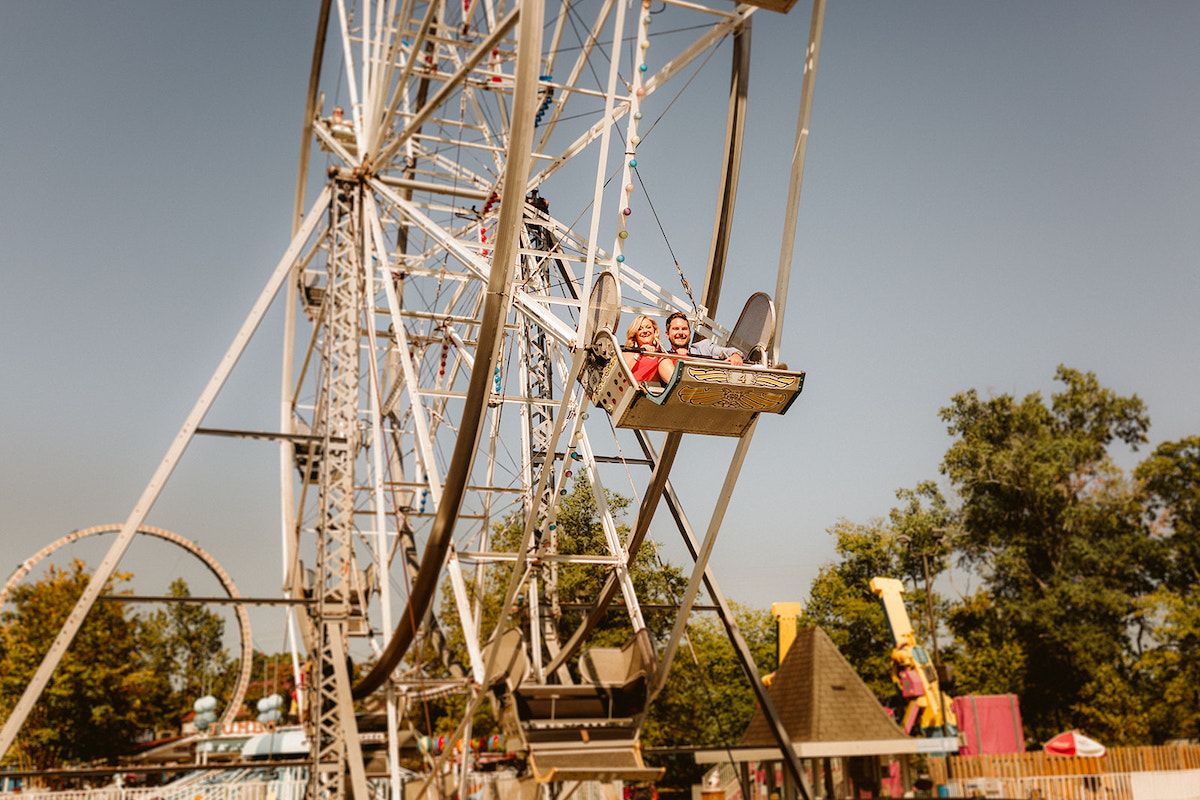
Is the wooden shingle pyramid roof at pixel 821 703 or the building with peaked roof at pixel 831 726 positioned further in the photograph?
the wooden shingle pyramid roof at pixel 821 703

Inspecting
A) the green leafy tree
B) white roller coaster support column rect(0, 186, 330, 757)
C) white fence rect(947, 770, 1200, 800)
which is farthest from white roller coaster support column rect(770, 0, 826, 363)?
white fence rect(947, 770, 1200, 800)

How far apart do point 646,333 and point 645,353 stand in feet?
0.83

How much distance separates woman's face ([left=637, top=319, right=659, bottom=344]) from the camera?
6484 mm

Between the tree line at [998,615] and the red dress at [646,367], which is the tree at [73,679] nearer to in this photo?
the tree line at [998,615]

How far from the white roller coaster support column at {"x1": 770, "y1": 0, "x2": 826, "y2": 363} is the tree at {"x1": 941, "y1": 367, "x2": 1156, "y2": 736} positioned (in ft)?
91.7

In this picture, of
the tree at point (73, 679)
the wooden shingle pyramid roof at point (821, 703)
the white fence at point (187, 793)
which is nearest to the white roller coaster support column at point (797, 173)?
the wooden shingle pyramid roof at point (821, 703)

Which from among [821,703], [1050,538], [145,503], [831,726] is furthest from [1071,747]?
[145,503]

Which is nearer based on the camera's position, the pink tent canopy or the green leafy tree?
the pink tent canopy

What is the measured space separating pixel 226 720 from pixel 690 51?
2999 centimetres

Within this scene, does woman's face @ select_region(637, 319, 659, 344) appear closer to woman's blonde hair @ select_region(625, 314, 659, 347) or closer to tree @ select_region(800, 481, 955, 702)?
woman's blonde hair @ select_region(625, 314, 659, 347)

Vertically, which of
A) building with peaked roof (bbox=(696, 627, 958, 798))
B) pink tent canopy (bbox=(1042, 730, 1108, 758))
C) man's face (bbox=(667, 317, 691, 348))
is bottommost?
pink tent canopy (bbox=(1042, 730, 1108, 758))

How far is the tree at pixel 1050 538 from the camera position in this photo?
98.9ft

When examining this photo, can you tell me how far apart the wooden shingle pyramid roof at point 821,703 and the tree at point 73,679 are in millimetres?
21749

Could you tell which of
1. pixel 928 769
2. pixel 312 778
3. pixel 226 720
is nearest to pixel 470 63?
pixel 312 778
